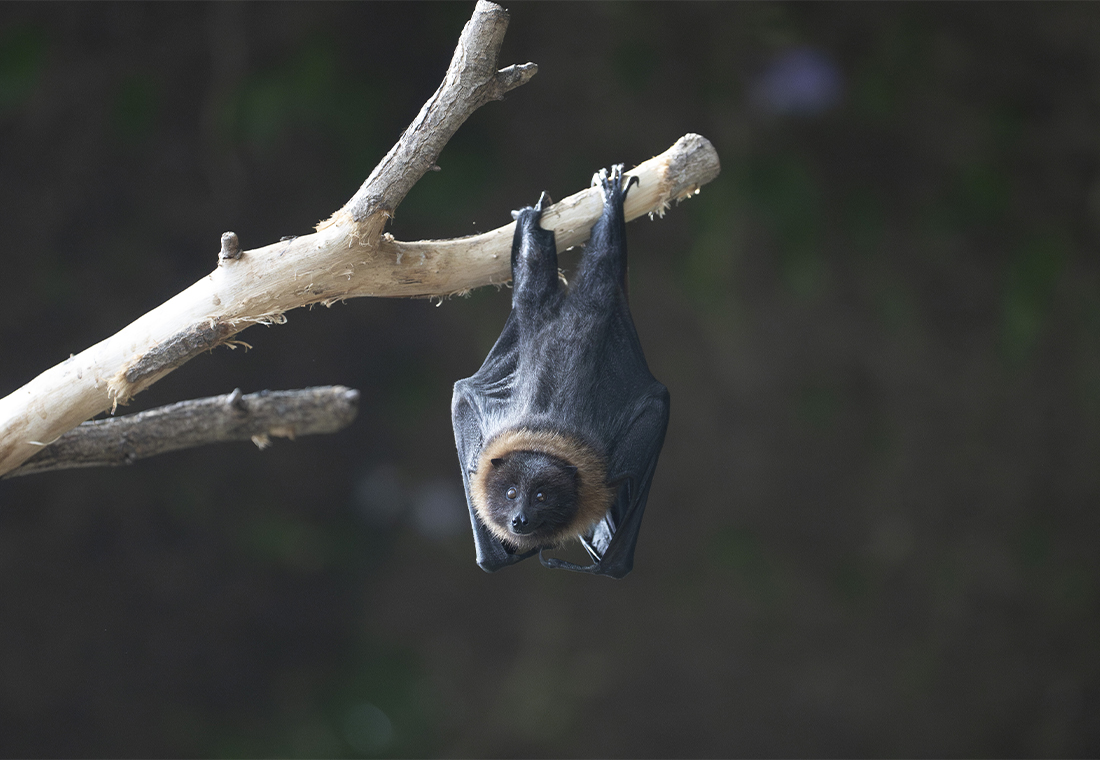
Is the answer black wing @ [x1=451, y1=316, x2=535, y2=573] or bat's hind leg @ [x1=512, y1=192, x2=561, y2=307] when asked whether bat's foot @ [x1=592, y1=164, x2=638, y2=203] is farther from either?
black wing @ [x1=451, y1=316, x2=535, y2=573]

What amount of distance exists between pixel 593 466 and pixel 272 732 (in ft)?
16.5

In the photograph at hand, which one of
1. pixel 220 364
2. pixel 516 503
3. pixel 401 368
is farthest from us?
pixel 401 368

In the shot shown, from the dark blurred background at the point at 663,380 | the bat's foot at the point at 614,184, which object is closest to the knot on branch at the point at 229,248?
Answer: the bat's foot at the point at 614,184

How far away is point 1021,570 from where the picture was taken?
22.6 feet

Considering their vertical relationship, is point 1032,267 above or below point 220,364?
below

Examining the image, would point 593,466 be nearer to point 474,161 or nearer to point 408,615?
point 474,161

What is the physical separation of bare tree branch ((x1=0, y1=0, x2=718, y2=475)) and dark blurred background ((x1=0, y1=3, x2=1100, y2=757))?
3.37 metres

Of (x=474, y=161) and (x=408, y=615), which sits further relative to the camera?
(x=408, y=615)

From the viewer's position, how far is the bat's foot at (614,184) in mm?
2734

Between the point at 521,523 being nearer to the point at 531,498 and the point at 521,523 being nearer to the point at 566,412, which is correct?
the point at 531,498

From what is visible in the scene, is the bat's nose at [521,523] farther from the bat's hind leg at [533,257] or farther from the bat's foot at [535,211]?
the bat's foot at [535,211]

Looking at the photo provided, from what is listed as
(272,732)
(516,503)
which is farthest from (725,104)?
(272,732)

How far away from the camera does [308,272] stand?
262 centimetres

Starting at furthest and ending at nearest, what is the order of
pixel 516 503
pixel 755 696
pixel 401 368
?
pixel 755 696 < pixel 401 368 < pixel 516 503
